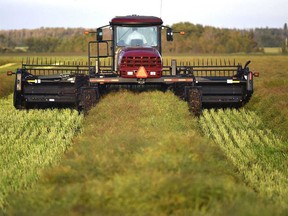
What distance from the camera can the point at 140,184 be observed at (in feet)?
17.8

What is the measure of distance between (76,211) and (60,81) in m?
13.1

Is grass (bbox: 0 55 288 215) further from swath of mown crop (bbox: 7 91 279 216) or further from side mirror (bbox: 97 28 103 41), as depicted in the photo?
side mirror (bbox: 97 28 103 41)

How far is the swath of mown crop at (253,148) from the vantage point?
8.87 metres

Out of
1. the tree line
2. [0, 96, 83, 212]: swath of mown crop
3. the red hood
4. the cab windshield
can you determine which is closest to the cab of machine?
the cab windshield

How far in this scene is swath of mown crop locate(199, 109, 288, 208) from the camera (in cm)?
887

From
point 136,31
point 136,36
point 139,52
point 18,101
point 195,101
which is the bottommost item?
point 18,101

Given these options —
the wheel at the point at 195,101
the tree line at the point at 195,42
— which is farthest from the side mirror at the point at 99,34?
the tree line at the point at 195,42

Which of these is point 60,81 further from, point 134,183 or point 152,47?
point 134,183

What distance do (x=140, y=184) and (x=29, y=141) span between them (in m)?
7.95

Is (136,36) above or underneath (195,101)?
above

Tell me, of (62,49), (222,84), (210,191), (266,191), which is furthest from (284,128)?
(62,49)

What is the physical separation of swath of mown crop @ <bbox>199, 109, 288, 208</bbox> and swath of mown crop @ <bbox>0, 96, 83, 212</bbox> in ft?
11.5

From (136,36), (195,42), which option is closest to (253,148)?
(136,36)

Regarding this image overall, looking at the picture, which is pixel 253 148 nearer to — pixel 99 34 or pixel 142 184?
pixel 99 34
